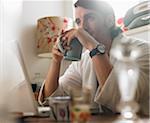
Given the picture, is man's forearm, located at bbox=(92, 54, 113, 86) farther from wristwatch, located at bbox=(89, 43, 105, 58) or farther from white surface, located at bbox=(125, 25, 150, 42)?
white surface, located at bbox=(125, 25, 150, 42)

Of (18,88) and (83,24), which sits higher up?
(83,24)

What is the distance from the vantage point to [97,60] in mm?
743

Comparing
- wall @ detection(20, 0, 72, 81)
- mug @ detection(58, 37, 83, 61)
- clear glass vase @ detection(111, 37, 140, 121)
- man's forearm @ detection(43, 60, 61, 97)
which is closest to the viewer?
clear glass vase @ detection(111, 37, 140, 121)

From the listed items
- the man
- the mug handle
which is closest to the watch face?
the man

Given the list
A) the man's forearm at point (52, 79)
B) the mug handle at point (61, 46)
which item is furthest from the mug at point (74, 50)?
the man's forearm at point (52, 79)

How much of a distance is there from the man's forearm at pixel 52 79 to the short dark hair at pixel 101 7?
21 cm

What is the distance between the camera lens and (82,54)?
30.4 inches

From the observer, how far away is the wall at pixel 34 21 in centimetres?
97

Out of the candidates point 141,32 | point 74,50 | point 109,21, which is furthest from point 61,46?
point 141,32

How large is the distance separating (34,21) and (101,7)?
15.2 inches

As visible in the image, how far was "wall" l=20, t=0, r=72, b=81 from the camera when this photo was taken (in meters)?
0.97

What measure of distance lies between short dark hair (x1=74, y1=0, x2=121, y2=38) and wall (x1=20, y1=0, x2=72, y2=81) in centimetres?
19

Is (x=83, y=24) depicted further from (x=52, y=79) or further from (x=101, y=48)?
(x=52, y=79)

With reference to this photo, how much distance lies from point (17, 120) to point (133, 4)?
581mm
